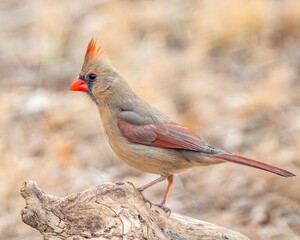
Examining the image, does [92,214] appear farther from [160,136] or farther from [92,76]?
[92,76]

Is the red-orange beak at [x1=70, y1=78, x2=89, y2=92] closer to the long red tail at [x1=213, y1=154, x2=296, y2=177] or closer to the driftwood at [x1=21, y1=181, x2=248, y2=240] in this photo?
the long red tail at [x1=213, y1=154, x2=296, y2=177]

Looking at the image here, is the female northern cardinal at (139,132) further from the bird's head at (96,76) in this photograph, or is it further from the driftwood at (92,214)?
the driftwood at (92,214)

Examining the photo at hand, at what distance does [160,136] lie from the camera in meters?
4.63

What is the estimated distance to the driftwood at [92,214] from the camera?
3.64 metres

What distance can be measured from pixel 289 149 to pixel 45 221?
2.88 m

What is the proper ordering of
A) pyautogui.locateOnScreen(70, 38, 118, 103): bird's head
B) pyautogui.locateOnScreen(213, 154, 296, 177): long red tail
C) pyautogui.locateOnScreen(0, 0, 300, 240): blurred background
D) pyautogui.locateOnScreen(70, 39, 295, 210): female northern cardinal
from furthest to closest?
pyautogui.locateOnScreen(0, 0, 300, 240): blurred background → pyautogui.locateOnScreen(70, 38, 118, 103): bird's head → pyautogui.locateOnScreen(70, 39, 295, 210): female northern cardinal → pyautogui.locateOnScreen(213, 154, 296, 177): long red tail

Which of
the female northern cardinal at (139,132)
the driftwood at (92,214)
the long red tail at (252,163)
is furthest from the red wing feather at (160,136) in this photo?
the driftwood at (92,214)

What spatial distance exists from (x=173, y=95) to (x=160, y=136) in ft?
8.77

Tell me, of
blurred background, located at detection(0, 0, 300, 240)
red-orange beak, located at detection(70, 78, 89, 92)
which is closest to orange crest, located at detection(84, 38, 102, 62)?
red-orange beak, located at detection(70, 78, 89, 92)

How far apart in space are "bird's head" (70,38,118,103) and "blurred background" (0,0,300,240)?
2.66ft

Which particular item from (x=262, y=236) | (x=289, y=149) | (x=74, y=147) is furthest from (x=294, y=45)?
(x=262, y=236)

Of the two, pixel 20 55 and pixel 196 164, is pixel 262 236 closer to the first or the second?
pixel 196 164

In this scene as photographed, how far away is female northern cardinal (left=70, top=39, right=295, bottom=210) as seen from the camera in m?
4.52

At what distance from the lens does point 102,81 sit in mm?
4875
